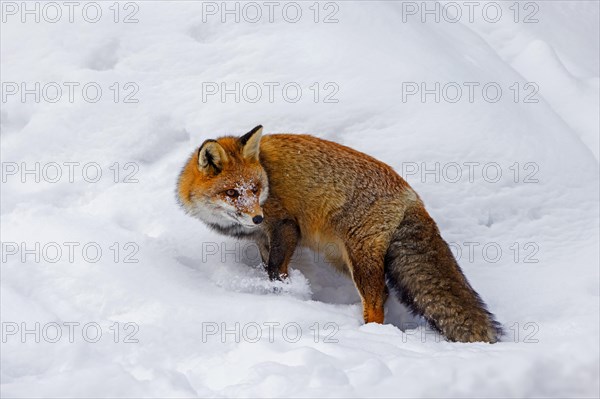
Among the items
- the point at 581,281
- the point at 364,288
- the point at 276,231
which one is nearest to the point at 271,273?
the point at 276,231

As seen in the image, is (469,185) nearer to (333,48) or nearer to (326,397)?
(333,48)

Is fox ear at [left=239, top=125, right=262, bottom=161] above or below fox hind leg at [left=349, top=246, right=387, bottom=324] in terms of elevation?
above

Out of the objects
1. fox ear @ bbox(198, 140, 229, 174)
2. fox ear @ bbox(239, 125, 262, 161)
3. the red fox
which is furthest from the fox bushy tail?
fox ear @ bbox(198, 140, 229, 174)

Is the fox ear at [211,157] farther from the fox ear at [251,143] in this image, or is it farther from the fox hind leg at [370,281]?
the fox hind leg at [370,281]

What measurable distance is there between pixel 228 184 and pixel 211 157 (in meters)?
0.22

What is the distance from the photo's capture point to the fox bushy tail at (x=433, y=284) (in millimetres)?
4402

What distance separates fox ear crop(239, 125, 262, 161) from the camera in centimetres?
470

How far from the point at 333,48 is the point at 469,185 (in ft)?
5.94

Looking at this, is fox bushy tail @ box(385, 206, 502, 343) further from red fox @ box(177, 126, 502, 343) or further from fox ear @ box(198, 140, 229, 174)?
fox ear @ box(198, 140, 229, 174)

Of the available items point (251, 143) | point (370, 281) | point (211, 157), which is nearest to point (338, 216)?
point (370, 281)

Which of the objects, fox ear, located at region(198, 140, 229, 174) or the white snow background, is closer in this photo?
the white snow background

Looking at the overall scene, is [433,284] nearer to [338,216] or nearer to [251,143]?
[338,216]

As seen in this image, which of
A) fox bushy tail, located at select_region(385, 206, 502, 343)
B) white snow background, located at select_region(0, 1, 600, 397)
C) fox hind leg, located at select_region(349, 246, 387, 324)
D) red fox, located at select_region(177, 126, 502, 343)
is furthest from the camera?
fox hind leg, located at select_region(349, 246, 387, 324)

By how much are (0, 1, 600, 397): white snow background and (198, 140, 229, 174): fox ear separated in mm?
705
